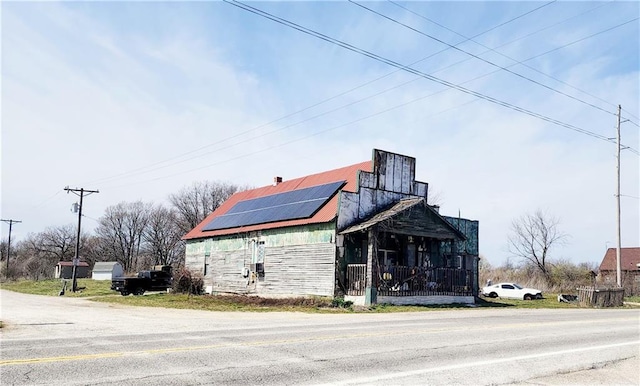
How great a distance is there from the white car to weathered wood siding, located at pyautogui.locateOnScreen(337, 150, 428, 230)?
47.2 ft

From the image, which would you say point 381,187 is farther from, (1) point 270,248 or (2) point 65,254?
(2) point 65,254

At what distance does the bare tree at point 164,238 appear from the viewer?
292 feet

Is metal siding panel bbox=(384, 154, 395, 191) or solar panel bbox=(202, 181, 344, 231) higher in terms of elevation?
metal siding panel bbox=(384, 154, 395, 191)

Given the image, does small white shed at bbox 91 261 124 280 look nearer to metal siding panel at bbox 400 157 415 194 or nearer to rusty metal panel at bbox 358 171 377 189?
metal siding panel at bbox 400 157 415 194

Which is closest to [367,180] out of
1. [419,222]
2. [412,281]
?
[419,222]

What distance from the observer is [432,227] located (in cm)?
3016

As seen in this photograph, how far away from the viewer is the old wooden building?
2828 cm

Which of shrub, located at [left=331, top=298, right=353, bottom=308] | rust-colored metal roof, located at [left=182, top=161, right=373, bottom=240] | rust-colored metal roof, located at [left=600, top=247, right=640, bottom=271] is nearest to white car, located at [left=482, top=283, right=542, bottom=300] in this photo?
rust-colored metal roof, located at [left=182, top=161, right=373, bottom=240]

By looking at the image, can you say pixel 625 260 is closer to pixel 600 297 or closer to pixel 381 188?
pixel 600 297

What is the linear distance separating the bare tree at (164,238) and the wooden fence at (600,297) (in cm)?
6304

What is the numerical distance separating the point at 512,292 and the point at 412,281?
17.4 m

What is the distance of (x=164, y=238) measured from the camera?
94188 mm

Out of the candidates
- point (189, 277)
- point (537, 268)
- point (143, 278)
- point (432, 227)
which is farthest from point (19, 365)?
point (537, 268)

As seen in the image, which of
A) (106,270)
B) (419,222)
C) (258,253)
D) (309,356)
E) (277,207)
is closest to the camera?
(309,356)
